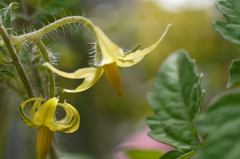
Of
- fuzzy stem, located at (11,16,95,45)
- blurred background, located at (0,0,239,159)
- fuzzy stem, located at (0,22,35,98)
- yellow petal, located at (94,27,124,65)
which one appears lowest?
yellow petal, located at (94,27,124,65)

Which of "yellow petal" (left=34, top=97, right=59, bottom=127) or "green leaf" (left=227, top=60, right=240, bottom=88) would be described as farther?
"yellow petal" (left=34, top=97, right=59, bottom=127)

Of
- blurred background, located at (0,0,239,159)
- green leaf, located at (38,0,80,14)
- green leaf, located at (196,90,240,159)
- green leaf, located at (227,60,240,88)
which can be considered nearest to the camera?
green leaf, located at (196,90,240,159)

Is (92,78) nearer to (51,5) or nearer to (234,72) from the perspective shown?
(234,72)

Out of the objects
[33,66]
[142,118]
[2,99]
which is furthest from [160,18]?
[33,66]

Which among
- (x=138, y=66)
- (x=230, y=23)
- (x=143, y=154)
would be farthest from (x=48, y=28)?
(x=138, y=66)

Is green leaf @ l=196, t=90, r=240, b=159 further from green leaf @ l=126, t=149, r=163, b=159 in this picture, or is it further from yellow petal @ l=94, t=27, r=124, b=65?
green leaf @ l=126, t=149, r=163, b=159

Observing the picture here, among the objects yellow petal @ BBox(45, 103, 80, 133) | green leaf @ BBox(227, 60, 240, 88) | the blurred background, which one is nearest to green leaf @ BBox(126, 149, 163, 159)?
yellow petal @ BBox(45, 103, 80, 133)
